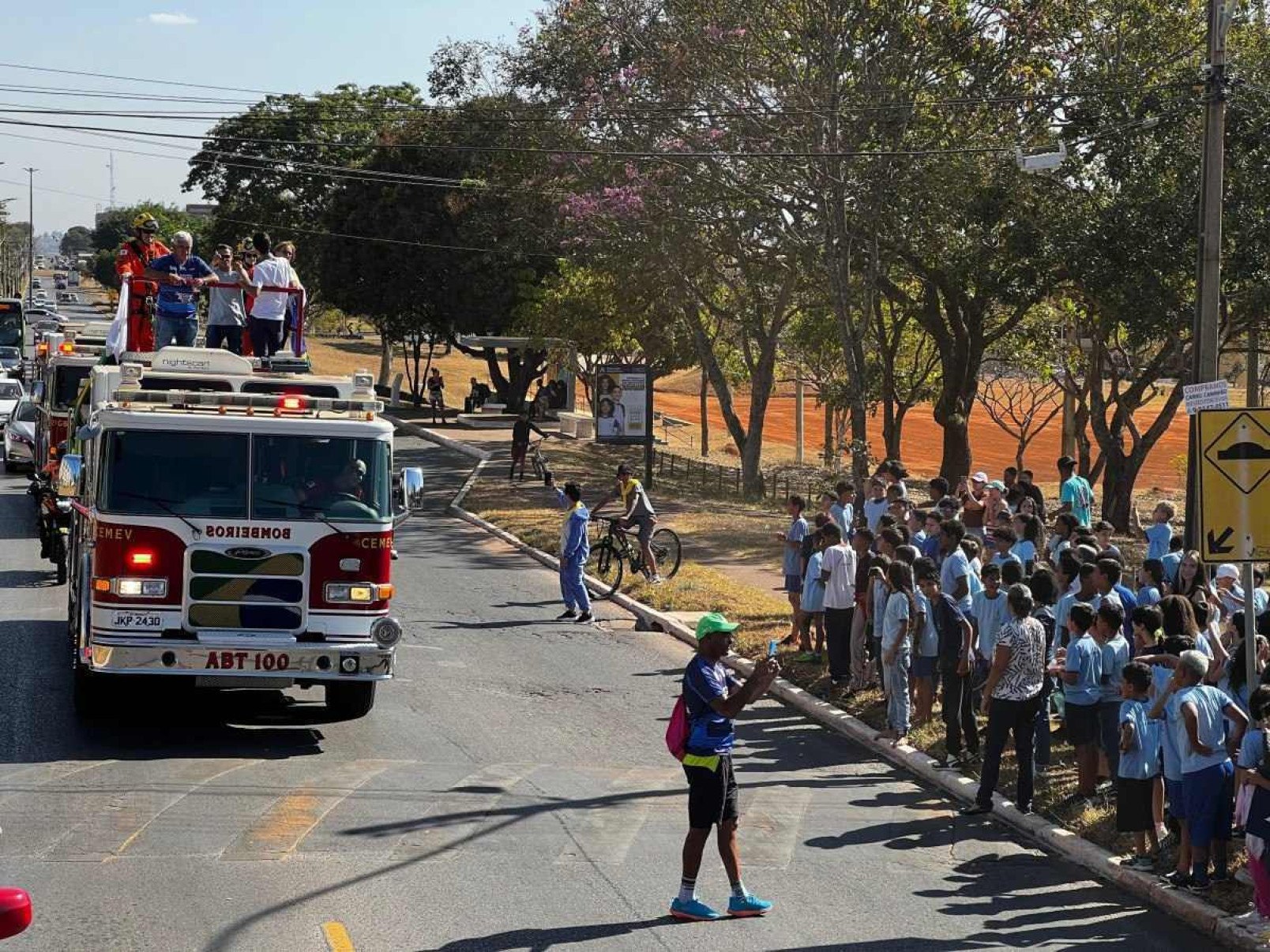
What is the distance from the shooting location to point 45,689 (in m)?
14.9

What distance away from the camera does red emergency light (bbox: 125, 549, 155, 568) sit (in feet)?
41.3

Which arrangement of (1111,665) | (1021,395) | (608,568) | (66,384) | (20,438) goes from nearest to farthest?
(1111,665)
(608,568)
(66,384)
(20,438)
(1021,395)

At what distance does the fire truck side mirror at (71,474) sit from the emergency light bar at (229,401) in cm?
101

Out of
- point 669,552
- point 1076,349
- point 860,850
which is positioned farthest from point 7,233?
point 860,850

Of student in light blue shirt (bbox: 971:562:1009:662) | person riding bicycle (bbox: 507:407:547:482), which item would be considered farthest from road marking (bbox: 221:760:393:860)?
person riding bicycle (bbox: 507:407:547:482)

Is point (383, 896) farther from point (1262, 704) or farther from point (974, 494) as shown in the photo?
point (974, 494)

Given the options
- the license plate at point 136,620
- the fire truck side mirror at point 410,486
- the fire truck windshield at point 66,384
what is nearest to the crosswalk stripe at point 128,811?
the license plate at point 136,620

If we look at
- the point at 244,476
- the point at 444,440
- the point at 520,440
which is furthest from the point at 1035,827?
the point at 444,440

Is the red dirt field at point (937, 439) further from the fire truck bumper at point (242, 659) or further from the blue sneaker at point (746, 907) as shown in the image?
the blue sneaker at point (746, 907)

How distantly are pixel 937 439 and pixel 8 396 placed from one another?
50.8 metres

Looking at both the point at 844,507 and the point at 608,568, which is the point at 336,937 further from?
the point at 608,568

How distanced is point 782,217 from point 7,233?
15302 centimetres

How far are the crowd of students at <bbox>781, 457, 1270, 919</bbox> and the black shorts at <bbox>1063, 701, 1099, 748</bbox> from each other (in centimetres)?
1

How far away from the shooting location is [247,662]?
1274 cm
